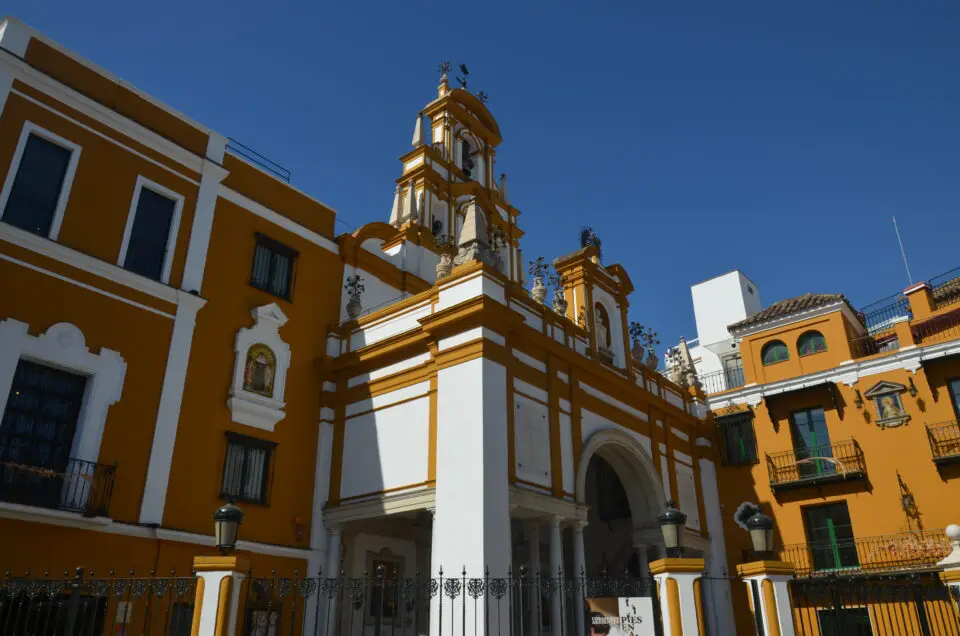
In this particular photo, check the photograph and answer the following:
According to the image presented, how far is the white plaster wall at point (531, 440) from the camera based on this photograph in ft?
49.2

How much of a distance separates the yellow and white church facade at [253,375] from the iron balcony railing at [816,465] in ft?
10.5

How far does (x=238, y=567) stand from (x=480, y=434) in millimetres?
5392

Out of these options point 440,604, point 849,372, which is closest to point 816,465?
point 849,372

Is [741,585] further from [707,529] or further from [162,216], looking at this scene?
[162,216]

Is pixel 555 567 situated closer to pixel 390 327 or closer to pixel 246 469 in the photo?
pixel 390 327

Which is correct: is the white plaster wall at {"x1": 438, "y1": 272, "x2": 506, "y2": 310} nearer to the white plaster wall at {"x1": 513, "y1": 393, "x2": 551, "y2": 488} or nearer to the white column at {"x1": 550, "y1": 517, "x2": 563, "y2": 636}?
the white plaster wall at {"x1": 513, "y1": 393, "x2": 551, "y2": 488}

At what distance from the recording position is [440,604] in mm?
10711

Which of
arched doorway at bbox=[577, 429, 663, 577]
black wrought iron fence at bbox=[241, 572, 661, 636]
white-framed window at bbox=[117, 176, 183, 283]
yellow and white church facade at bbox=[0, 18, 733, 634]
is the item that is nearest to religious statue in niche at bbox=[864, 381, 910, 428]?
yellow and white church facade at bbox=[0, 18, 733, 634]

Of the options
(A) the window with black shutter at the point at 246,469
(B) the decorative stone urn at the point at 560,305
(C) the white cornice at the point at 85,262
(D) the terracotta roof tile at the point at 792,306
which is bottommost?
(A) the window with black shutter at the point at 246,469

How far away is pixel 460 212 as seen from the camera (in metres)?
24.8

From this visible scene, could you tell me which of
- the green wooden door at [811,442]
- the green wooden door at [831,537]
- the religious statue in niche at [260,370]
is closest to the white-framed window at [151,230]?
the religious statue in niche at [260,370]

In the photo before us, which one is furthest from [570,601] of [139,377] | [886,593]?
[139,377]

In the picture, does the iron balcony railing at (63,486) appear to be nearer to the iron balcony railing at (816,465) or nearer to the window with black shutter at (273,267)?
the window with black shutter at (273,267)

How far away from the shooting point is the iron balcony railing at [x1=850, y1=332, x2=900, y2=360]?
21875mm
